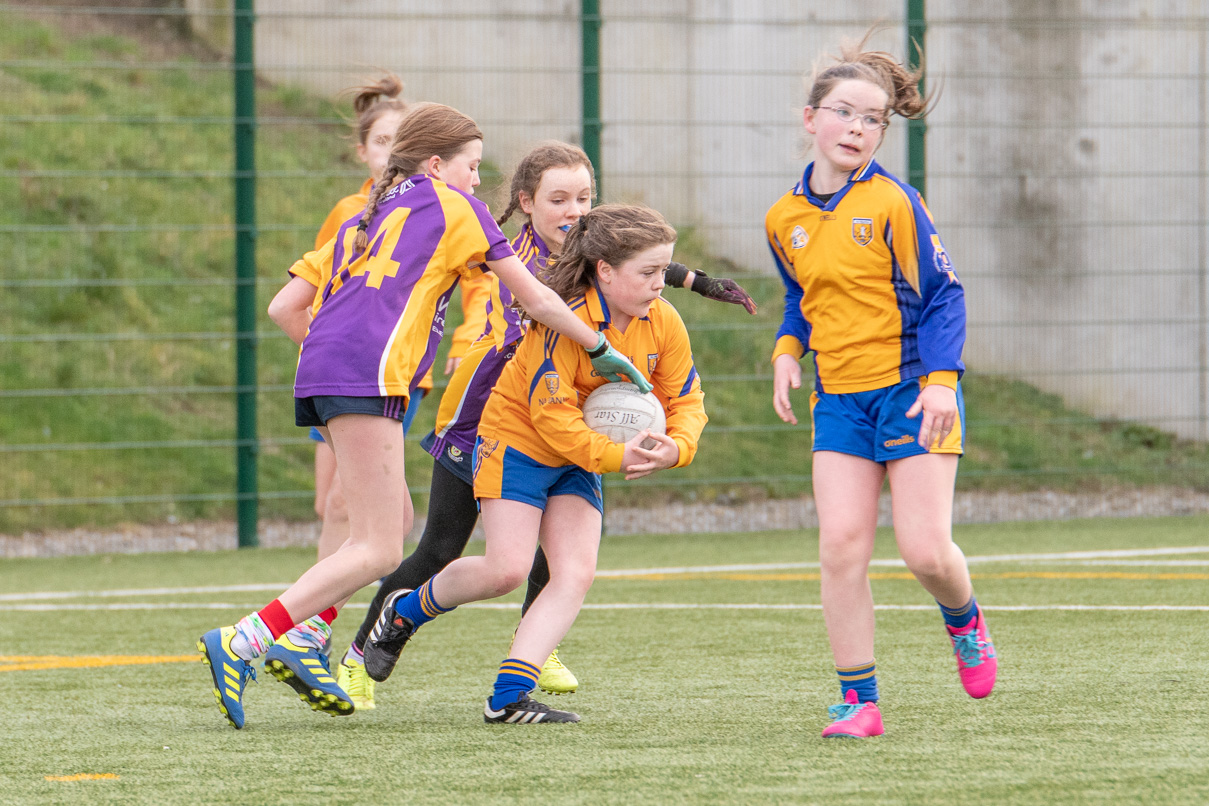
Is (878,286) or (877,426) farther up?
(878,286)

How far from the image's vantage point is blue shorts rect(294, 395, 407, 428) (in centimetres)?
369

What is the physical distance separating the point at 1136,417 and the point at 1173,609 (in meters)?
4.27

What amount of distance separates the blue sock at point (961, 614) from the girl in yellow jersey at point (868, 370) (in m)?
0.01

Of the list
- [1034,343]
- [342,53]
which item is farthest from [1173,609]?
[342,53]

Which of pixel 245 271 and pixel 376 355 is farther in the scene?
pixel 245 271

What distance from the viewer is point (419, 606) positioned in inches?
158

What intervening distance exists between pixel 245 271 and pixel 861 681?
5884 mm

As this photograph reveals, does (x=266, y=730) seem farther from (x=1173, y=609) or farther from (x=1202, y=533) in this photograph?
(x=1202, y=533)

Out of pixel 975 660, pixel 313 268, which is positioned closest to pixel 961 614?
pixel 975 660

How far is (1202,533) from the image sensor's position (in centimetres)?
818

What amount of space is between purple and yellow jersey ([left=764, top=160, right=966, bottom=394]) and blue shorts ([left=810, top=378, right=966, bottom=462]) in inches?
1.0

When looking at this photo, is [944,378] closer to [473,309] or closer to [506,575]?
[506,575]

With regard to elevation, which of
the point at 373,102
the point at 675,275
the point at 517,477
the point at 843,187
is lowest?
the point at 517,477

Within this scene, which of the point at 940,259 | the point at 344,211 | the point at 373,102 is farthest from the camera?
the point at 373,102
